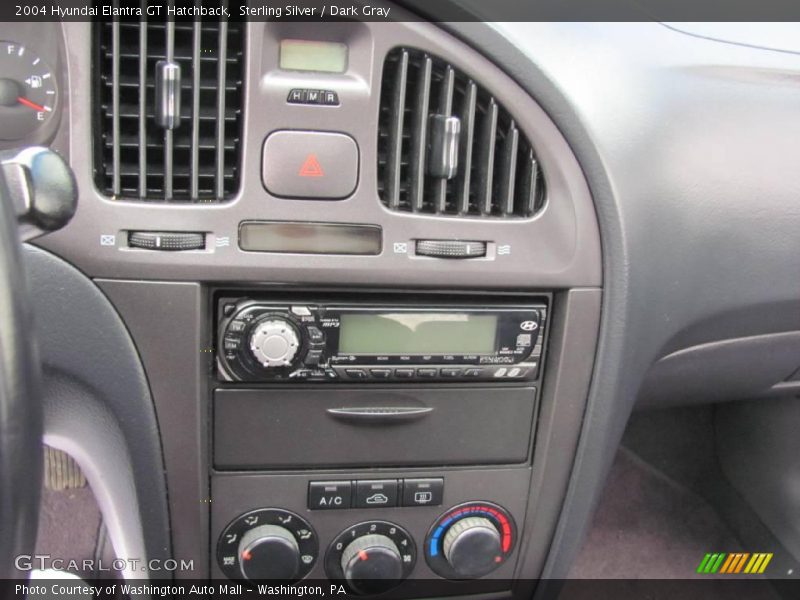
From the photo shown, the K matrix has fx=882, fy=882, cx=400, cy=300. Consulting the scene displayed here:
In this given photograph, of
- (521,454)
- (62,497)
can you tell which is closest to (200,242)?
(521,454)

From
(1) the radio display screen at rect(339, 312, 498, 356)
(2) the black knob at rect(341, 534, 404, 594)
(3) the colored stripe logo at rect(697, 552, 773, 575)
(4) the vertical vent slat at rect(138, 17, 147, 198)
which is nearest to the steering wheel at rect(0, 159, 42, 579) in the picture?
(4) the vertical vent slat at rect(138, 17, 147, 198)

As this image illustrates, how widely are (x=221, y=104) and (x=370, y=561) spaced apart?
602 mm

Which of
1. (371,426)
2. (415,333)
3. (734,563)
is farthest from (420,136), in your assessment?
(734,563)

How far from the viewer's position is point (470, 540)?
45.6 inches

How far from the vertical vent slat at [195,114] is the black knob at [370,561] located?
1.65 ft

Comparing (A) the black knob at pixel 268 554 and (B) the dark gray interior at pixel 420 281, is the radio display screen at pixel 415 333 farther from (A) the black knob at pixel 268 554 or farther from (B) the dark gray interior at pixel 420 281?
(A) the black knob at pixel 268 554

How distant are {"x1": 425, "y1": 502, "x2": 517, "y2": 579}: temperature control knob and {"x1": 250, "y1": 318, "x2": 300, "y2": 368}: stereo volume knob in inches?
13.5

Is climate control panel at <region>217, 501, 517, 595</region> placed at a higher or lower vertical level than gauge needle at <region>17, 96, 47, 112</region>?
lower

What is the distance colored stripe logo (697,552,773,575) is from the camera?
5.60 feet

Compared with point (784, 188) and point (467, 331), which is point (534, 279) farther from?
point (784, 188)

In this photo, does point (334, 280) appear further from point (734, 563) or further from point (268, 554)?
point (734, 563)

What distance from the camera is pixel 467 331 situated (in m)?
1.06

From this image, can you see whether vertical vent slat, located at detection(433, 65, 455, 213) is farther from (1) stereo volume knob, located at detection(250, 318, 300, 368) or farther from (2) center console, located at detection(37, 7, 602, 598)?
(1) stereo volume knob, located at detection(250, 318, 300, 368)

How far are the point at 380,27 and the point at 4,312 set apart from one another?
0.54 m
